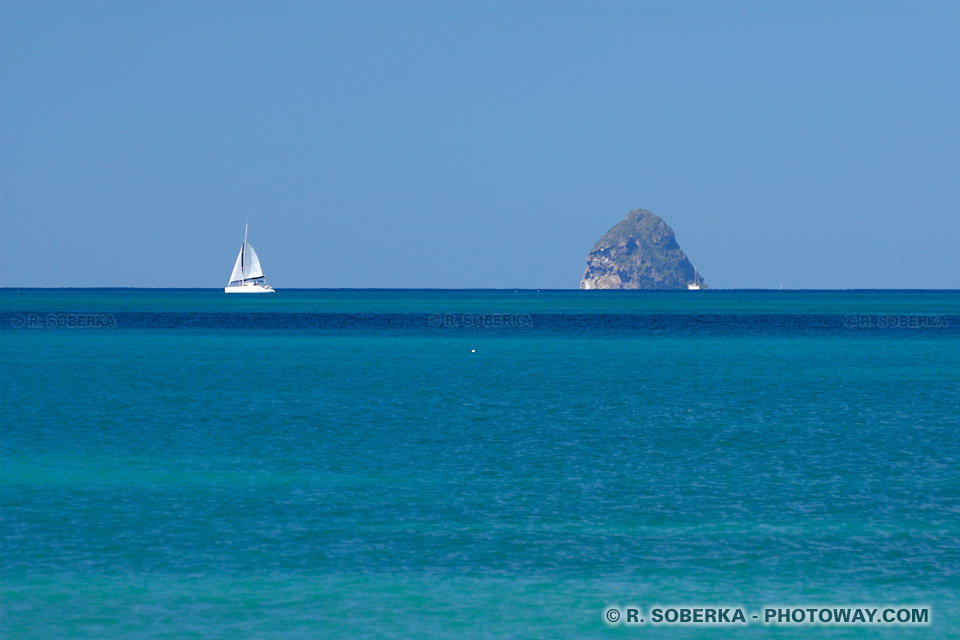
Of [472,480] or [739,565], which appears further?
[472,480]

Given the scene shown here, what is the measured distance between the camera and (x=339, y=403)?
48.4 m

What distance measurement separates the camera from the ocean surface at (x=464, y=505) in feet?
58.9

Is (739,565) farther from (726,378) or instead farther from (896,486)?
(726,378)

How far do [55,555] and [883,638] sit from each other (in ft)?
46.9

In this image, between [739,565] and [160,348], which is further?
[160,348]

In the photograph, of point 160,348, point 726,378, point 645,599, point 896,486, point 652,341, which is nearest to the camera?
point 645,599

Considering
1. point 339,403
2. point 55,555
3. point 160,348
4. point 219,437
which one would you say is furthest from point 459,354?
point 55,555

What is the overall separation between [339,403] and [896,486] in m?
26.1

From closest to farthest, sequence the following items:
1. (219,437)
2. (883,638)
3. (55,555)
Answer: (883,638), (55,555), (219,437)

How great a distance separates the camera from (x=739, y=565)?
20.2 metres

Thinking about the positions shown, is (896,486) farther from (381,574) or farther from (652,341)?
(652,341)

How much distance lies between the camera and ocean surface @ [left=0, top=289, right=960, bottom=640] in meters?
17.9

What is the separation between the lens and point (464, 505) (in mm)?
25453

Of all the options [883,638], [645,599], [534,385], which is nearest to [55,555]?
[645,599]
